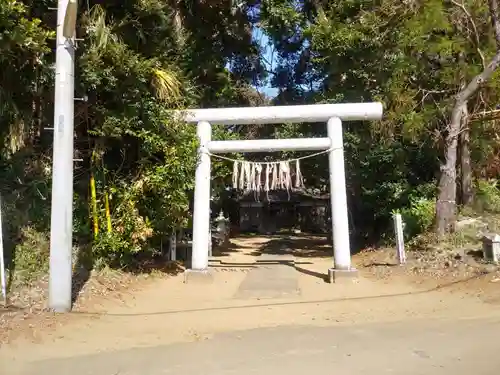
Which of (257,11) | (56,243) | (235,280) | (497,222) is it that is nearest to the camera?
(56,243)

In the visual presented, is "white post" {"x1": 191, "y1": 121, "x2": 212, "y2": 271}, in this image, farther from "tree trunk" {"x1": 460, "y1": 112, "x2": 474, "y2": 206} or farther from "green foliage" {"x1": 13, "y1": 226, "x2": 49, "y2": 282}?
"tree trunk" {"x1": 460, "y1": 112, "x2": 474, "y2": 206}

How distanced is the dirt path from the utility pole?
0.49m

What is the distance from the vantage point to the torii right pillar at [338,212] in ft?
38.7

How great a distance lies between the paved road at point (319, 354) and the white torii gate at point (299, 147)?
181 inches

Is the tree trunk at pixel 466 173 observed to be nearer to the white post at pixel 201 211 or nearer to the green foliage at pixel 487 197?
the green foliage at pixel 487 197

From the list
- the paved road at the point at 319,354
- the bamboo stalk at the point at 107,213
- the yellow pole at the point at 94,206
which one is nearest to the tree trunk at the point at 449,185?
the paved road at the point at 319,354

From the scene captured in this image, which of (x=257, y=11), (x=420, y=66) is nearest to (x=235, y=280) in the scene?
(x=420, y=66)

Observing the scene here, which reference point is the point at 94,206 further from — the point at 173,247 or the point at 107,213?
the point at 173,247

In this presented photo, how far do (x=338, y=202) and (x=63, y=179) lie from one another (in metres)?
6.22

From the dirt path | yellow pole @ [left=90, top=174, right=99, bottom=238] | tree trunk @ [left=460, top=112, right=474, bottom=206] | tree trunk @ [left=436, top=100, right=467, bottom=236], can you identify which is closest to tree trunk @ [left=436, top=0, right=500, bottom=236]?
tree trunk @ [left=436, top=100, right=467, bottom=236]

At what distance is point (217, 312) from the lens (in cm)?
895

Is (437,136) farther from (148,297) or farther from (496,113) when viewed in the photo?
(148,297)

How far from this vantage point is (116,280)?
1089 cm

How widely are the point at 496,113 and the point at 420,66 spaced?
98.3 inches
